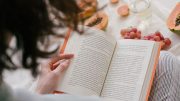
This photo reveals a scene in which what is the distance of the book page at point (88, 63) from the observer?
2.34 feet

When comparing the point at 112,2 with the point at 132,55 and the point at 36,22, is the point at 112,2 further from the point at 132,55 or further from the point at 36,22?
the point at 36,22

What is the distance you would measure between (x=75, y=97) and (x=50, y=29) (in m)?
0.09

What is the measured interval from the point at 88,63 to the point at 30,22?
35 cm

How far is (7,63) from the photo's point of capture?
420mm

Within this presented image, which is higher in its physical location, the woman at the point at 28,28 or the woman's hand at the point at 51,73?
the woman at the point at 28,28

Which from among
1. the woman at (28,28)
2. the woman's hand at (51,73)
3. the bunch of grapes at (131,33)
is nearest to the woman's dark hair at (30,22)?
the woman at (28,28)

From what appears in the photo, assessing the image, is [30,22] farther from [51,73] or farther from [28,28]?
[51,73]

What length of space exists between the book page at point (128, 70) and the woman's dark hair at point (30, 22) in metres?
0.28

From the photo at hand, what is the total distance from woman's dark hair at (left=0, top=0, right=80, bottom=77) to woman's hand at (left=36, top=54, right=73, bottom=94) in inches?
9.8

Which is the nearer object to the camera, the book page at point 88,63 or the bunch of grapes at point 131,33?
the book page at point 88,63

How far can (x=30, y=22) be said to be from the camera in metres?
0.40

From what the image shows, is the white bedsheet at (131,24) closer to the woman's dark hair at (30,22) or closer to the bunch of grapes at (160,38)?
the bunch of grapes at (160,38)

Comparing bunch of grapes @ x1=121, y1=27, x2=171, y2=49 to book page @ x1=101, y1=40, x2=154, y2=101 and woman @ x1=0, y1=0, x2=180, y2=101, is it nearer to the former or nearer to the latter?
book page @ x1=101, y1=40, x2=154, y2=101

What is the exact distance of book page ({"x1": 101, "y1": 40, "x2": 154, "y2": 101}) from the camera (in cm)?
71
